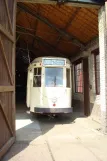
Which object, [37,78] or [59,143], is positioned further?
[37,78]

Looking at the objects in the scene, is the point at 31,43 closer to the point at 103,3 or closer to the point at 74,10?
the point at 74,10

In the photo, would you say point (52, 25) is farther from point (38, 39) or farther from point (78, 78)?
point (78, 78)

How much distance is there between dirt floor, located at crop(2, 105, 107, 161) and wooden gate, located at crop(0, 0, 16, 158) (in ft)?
1.52

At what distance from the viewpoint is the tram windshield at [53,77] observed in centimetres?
1341

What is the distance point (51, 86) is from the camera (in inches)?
526

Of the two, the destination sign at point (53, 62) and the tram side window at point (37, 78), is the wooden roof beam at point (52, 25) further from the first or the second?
the tram side window at point (37, 78)

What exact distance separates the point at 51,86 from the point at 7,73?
5.46 m

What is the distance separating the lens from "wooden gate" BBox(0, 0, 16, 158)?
733cm

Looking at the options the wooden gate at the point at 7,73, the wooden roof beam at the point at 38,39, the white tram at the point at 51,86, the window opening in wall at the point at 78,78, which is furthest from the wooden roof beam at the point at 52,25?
the wooden gate at the point at 7,73

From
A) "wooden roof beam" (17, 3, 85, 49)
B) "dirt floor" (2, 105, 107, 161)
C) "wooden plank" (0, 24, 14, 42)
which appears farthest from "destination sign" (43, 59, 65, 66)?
"wooden plank" (0, 24, 14, 42)

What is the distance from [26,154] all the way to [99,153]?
6.50 ft

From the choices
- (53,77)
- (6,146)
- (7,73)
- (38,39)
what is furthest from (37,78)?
(6,146)

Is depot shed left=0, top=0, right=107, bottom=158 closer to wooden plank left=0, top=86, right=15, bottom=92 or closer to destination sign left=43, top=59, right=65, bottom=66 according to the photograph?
wooden plank left=0, top=86, right=15, bottom=92

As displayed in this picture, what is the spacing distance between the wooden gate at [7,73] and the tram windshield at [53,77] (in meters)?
4.58
